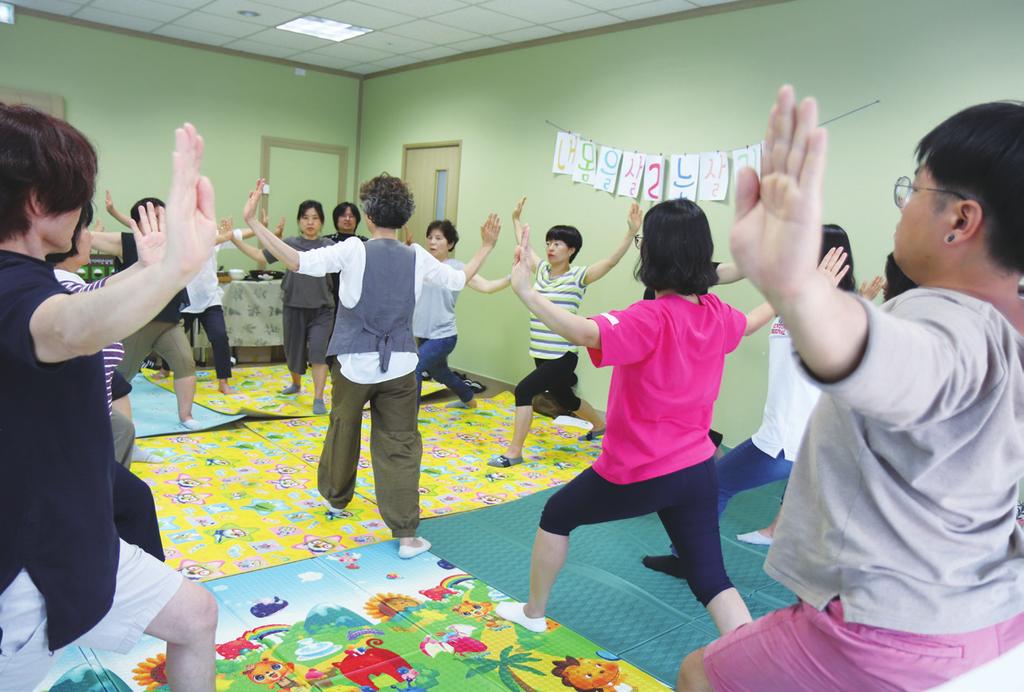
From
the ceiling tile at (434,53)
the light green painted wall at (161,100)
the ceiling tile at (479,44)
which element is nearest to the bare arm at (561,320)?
the ceiling tile at (479,44)

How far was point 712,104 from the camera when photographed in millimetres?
→ 5023

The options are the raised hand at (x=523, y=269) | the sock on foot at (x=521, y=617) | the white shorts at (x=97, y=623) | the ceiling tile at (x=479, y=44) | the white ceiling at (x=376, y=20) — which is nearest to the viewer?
the white shorts at (x=97, y=623)

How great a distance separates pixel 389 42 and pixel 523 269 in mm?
5349

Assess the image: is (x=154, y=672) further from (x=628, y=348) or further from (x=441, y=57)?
(x=441, y=57)

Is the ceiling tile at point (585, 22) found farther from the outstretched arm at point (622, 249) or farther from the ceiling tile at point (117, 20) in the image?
the ceiling tile at point (117, 20)

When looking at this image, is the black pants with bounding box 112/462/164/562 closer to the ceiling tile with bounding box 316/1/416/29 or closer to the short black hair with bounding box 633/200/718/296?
the short black hair with bounding box 633/200/718/296

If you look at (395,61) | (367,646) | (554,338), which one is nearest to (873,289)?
(554,338)

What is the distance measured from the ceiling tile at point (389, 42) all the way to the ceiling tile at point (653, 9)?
2.09 meters

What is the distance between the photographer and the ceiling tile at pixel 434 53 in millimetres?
6871

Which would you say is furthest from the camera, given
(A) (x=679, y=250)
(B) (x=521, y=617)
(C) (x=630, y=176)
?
(C) (x=630, y=176)

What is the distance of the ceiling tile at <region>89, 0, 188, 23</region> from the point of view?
606cm

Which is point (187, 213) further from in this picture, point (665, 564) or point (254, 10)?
point (254, 10)

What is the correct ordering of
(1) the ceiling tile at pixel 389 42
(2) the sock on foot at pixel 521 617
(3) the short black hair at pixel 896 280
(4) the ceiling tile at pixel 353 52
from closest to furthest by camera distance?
(3) the short black hair at pixel 896 280
(2) the sock on foot at pixel 521 617
(1) the ceiling tile at pixel 389 42
(4) the ceiling tile at pixel 353 52

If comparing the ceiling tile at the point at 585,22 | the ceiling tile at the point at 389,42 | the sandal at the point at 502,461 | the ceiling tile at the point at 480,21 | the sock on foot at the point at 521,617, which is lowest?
the sandal at the point at 502,461
